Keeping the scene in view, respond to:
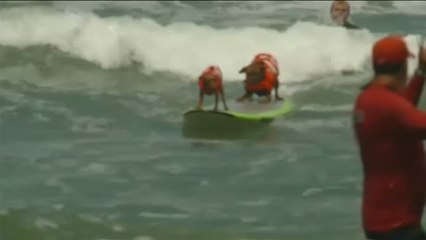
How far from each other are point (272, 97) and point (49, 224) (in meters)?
4.00

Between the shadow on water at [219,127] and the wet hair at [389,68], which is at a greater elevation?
the shadow on water at [219,127]

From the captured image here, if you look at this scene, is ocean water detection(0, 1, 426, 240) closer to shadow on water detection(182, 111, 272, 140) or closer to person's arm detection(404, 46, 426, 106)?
shadow on water detection(182, 111, 272, 140)

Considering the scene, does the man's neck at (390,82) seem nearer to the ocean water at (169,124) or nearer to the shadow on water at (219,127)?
the ocean water at (169,124)

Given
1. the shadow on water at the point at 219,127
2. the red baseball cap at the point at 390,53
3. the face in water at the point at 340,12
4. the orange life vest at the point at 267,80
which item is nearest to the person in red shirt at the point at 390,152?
the red baseball cap at the point at 390,53

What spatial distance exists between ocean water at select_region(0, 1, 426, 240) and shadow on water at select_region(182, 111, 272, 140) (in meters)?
0.12

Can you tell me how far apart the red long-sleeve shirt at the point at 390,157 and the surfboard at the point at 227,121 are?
20.4 ft

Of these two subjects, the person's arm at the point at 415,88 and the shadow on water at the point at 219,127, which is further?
the shadow on water at the point at 219,127

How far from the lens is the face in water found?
51.8ft

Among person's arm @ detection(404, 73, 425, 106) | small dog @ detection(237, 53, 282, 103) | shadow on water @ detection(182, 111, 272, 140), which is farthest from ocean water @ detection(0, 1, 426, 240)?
person's arm @ detection(404, 73, 425, 106)

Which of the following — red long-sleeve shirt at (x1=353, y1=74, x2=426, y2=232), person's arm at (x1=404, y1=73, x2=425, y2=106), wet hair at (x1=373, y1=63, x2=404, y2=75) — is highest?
wet hair at (x1=373, y1=63, x2=404, y2=75)

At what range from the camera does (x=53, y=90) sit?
14.4 meters

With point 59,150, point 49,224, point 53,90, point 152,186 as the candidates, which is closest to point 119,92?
point 53,90

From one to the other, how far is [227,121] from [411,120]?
6498 millimetres

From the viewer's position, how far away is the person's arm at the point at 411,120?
505 cm
